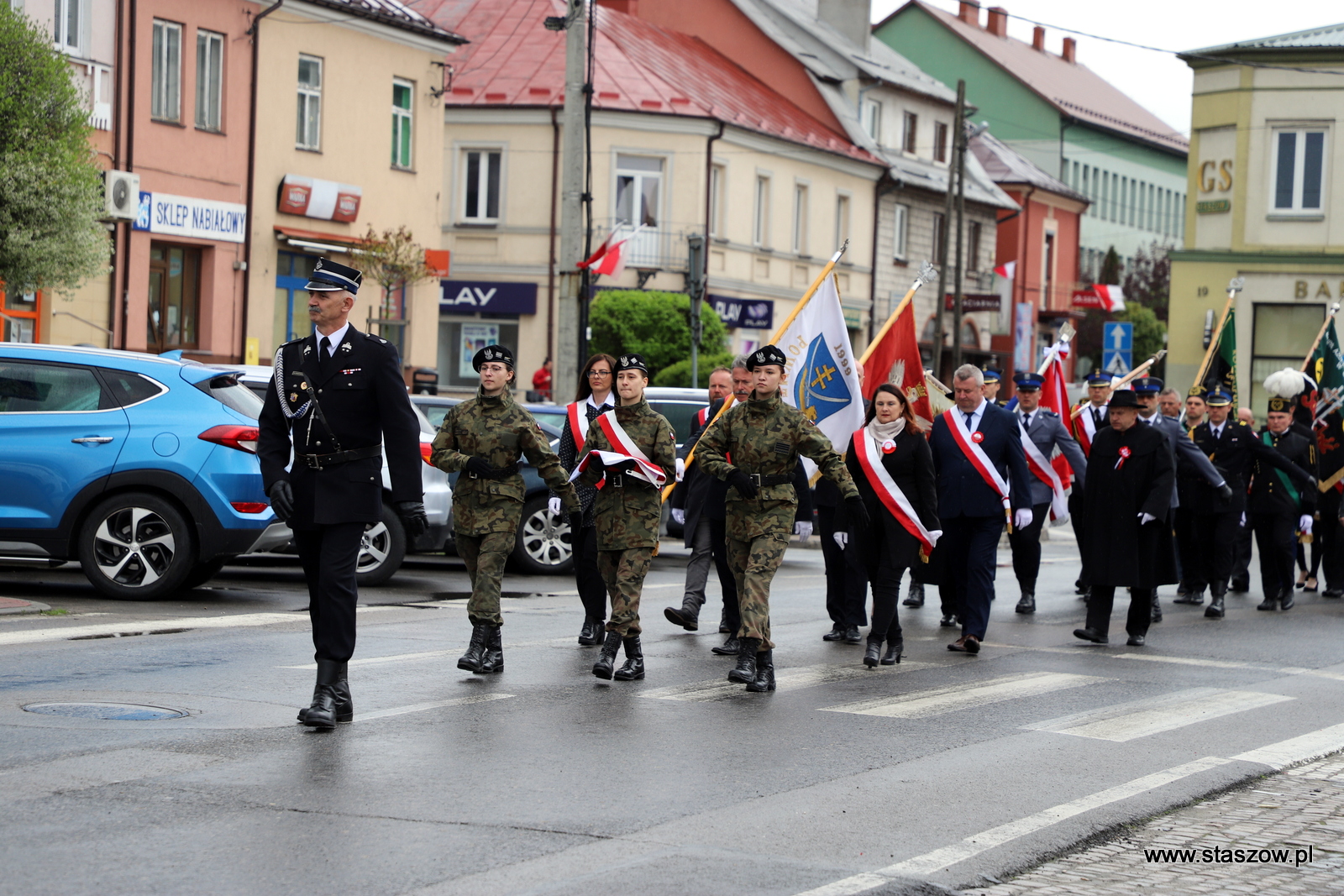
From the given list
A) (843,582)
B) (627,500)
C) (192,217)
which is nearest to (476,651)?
(627,500)

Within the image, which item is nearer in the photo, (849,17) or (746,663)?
(746,663)

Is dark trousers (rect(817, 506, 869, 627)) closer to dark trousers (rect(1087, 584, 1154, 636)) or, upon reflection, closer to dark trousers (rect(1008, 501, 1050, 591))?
dark trousers (rect(1087, 584, 1154, 636))

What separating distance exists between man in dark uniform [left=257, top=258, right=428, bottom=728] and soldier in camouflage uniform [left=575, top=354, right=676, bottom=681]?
1.98 m

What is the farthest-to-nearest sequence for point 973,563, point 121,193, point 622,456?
point 121,193
point 973,563
point 622,456

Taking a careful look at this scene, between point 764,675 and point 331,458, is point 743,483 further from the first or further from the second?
point 331,458

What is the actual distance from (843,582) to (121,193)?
686 inches

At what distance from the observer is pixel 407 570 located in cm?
1658

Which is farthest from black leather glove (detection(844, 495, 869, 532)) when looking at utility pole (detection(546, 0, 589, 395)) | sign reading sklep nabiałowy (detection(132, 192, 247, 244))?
sign reading sklep nabiałowy (detection(132, 192, 247, 244))

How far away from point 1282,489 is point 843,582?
20.6 feet

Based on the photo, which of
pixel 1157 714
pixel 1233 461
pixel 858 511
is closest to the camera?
pixel 1157 714

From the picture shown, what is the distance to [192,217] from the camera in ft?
94.6

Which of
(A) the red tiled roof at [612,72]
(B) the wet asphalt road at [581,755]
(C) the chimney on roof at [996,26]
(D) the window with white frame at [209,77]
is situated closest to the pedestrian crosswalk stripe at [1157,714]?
(B) the wet asphalt road at [581,755]

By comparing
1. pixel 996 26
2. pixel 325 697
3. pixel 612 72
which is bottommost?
pixel 325 697

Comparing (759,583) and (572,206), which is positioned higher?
(572,206)
